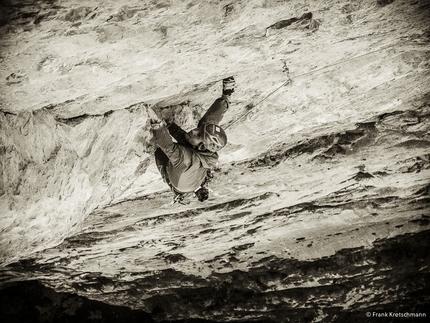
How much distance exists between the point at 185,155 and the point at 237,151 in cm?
134

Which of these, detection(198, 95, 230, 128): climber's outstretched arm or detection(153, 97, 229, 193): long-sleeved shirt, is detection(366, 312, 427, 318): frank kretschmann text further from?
detection(198, 95, 230, 128): climber's outstretched arm

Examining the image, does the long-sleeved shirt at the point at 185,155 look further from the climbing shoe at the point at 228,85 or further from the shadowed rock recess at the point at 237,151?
the shadowed rock recess at the point at 237,151

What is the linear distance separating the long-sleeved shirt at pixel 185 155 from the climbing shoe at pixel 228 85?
0.32 ft

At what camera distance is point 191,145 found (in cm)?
374

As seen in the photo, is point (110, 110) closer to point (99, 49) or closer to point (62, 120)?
point (62, 120)

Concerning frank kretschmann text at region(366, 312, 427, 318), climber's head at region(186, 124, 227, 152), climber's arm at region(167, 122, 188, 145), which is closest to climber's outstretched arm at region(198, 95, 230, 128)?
climber's head at region(186, 124, 227, 152)

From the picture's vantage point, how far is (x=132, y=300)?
29.4 feet

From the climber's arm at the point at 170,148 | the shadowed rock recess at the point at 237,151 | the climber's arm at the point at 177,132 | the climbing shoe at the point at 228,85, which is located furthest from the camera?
the climber's arm at the point at 177,132

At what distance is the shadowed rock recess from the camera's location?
253cm

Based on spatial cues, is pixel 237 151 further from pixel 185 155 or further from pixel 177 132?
pixel 185 155

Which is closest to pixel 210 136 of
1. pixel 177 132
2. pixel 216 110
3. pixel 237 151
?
pixel 216 110

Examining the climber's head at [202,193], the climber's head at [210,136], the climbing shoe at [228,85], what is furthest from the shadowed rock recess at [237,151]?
the climber's head at [202,193]

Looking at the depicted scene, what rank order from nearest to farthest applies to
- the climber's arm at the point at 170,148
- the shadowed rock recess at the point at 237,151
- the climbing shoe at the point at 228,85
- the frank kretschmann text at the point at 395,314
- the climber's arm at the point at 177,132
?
the shadowed rock recess at the point at 237,151
the climber's arm at the point at 170,148
the climbing shoe at the point at 228,85
the climber's arm at the point at 177,132
the frank kretschmann text at the point at 395,314

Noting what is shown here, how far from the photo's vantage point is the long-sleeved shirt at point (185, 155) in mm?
3355
